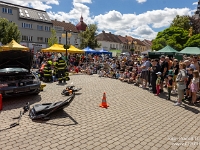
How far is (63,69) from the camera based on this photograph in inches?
458

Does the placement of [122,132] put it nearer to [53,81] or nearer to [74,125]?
[74,125]

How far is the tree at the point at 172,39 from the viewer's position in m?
33.9

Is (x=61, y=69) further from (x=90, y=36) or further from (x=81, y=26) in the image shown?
(x=81, y=26)

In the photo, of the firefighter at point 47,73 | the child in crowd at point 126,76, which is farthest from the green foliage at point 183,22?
the firefighter at point 47,73

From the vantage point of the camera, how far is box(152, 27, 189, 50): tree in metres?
33.9

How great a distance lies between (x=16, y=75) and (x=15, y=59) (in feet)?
4.39

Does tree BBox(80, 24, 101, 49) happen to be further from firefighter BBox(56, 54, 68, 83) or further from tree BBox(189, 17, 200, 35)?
firefighter BBox(56, 54, 68, 83)

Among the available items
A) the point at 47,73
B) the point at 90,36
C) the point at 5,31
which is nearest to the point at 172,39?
the point at 90,36

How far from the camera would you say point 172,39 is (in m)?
35.2

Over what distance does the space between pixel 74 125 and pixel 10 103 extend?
346 centimetres

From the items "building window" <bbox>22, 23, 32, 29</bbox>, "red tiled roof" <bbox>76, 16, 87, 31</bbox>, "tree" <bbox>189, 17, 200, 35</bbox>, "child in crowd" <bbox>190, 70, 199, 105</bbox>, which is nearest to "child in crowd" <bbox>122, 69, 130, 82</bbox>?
"child in crowd" <bbox>190, 70, 199, 105</bbox>

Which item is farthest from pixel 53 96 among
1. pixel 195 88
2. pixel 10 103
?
pixel 195 88

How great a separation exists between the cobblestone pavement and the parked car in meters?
0.55

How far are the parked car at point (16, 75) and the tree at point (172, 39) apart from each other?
2964cm
